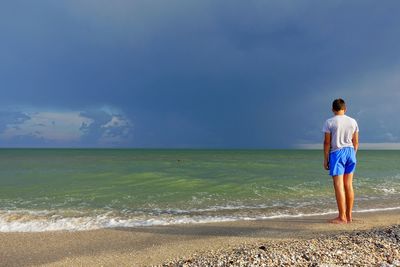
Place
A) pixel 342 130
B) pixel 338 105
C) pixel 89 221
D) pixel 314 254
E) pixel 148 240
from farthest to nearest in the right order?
1. pixel 89 221
2. pixel 338 105
3. pixel 342 130
4. pixel 148 240
5. pixel 314 254

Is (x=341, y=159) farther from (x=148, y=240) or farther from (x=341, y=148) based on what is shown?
(x=148, y=240)

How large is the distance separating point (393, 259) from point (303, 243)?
133 centimetres

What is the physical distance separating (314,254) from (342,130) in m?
3.27

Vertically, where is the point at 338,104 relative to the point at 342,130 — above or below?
above

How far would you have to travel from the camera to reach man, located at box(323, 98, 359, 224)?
6934 mm

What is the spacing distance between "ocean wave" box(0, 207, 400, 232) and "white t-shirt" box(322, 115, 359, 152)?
244cm

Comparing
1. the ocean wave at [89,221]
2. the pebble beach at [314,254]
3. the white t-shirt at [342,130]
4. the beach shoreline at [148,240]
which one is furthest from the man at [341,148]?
the ocean wave at [89,221]

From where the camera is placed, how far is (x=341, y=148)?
273 inches

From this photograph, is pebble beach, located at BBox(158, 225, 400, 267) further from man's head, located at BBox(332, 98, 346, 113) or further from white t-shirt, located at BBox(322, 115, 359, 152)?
man's head, located at BBox(332, 98, 346, 113)

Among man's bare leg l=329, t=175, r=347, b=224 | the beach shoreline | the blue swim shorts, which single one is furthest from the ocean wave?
the blue swim shorts

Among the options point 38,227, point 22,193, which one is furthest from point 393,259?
point 22,193

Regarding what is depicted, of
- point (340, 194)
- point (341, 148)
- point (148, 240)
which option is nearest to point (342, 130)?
point (341, 148)

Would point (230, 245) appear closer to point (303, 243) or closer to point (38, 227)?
point (303, 243)

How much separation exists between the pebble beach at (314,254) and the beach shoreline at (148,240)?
54 centimetres
